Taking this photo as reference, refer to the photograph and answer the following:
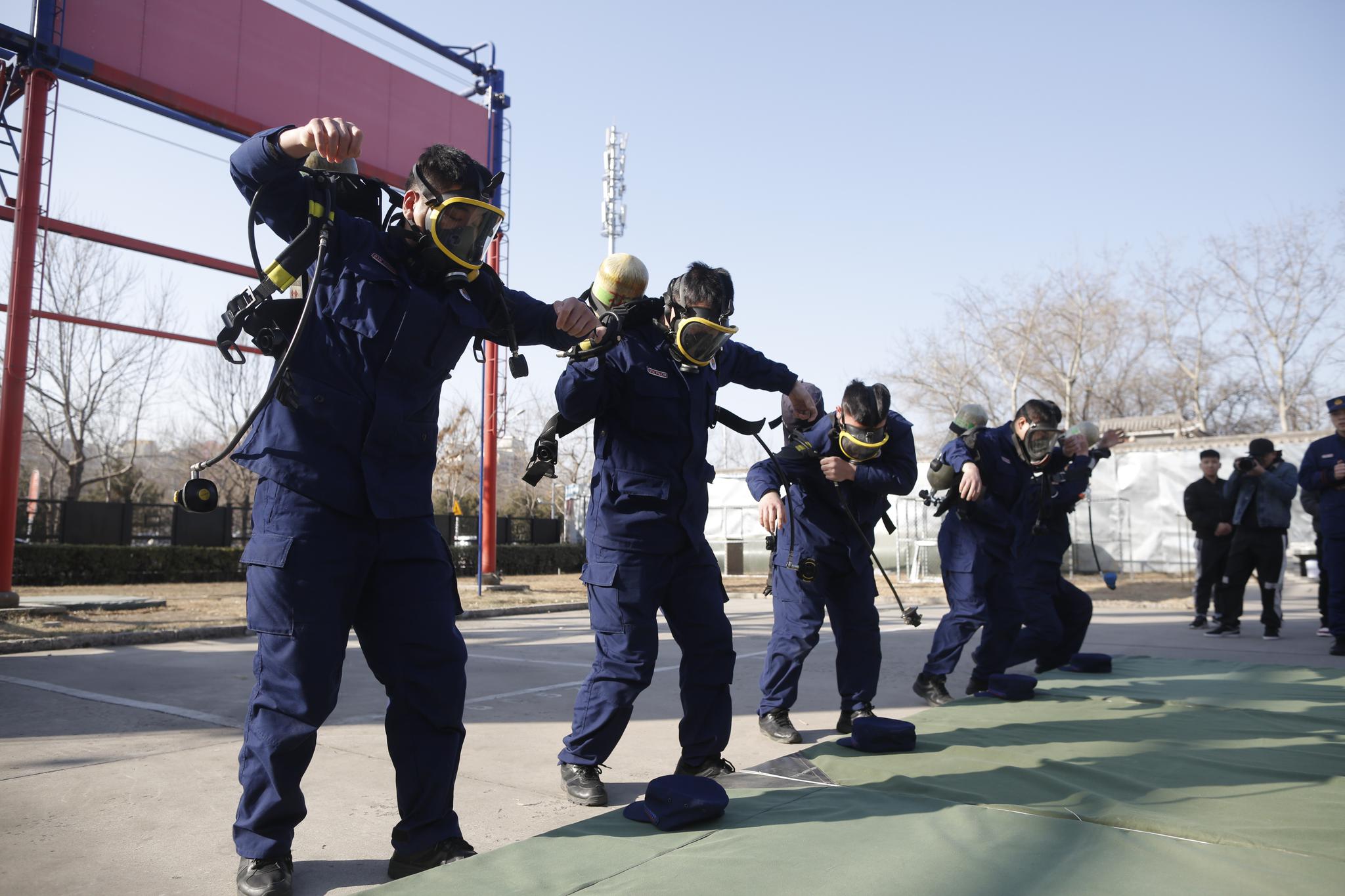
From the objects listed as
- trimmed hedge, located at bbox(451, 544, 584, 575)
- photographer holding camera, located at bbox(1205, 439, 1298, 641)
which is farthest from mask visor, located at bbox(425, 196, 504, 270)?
trimmed hedge, located at bbox(451, 544, 584, 575)

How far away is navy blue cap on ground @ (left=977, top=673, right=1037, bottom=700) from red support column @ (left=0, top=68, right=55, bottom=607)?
10.6 m

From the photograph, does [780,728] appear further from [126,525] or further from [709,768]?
[126,525]

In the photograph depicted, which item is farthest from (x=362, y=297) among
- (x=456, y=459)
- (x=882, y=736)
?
(x=456, y=459)

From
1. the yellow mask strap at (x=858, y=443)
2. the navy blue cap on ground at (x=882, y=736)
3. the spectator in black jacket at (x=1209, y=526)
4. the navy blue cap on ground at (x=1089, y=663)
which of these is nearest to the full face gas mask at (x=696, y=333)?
the yellow mask strap at (x=858, y=443)

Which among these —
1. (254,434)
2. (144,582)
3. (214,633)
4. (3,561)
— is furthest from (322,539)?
(144,582)

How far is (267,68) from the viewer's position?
13406 mm

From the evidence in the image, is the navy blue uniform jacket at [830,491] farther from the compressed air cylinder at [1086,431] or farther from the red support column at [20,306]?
the red support column at [20,306]

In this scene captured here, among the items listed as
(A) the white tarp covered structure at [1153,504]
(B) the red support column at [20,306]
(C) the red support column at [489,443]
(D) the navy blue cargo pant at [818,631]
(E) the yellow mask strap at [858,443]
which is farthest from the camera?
(A) the white tarp covered structure at [1153,504]

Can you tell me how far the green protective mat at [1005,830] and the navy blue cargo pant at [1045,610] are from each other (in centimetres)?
196

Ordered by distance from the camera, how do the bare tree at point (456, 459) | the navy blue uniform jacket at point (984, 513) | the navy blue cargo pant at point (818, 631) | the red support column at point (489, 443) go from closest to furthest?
the navy blue cargo pant at point (818, 631) → the navy blue uniform jacket at point (984, 513) → the red support column at point (489, 443) → the bare tree at point (456, 459)

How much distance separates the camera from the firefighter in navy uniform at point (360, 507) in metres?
2.39

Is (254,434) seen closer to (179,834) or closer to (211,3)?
(179,834)

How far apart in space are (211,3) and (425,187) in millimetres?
12712

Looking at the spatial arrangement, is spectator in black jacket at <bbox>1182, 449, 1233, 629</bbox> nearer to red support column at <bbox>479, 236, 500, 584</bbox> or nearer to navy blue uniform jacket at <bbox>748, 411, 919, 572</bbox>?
navy blue uniform jacket at <bbox>748, 411, 919, 572</bbox>
